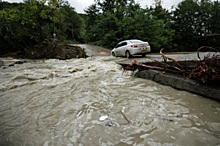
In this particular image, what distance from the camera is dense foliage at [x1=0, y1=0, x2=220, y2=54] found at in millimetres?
14383

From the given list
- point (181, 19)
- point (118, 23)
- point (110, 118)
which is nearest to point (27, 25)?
point (118, 23)

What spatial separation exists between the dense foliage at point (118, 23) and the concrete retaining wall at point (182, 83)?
7.96 ft

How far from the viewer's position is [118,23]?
1819 centimetres

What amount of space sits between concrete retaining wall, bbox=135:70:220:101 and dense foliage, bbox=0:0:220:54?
243 centimetres

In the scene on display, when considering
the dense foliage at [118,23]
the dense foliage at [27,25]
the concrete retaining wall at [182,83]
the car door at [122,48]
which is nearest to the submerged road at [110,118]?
the concrete retaining wall at [182,83]

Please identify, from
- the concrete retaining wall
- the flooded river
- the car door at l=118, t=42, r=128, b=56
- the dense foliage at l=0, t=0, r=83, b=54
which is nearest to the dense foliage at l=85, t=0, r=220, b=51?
the dense foliage at l=0, t=0, r=83, b=54

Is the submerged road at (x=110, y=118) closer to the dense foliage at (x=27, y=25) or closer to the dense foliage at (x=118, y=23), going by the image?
the dense foliage at (x=118, y=23)

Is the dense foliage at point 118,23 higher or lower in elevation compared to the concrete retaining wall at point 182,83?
higher

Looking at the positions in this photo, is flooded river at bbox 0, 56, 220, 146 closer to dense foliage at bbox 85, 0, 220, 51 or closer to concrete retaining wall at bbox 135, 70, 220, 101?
concrete retaining wall at bbox 135, 70, 220, 101

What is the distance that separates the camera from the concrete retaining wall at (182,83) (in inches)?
102

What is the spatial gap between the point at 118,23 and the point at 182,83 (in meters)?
16.8

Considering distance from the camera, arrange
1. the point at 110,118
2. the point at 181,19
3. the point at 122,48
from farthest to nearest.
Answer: the point at 181,19 < the point at 122,48 < the point at 110,118

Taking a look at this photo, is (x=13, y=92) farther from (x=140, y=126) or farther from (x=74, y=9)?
(x=74, y=9)

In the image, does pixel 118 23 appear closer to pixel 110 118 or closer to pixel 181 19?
pixel 110 118
